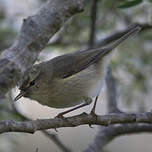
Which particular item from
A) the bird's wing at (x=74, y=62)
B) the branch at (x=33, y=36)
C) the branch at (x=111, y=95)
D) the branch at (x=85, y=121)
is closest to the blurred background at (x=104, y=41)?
the branch at (x=111, y=95)

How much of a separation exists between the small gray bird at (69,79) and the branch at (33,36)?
0.22 metres

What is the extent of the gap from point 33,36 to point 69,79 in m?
0.54

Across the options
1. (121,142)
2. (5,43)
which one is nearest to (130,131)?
(5,43)

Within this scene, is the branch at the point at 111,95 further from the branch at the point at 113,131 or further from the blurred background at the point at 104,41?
the blurred background at the point at 104,41

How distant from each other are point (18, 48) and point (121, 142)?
4.07 meters

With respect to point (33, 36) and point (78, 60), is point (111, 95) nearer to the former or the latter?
point (78, 60)

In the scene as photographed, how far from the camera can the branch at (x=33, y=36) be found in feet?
11.5

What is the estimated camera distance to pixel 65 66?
13.6ft

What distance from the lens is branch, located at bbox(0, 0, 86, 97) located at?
3510 mm

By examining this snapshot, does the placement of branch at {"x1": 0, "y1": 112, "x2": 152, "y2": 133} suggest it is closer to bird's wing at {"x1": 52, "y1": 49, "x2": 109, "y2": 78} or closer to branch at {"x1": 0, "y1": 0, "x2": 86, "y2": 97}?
branch at {"x1": 0, "y1": 0, "x2": 86, "y2": 97}

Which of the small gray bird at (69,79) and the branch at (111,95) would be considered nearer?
the small gray bird at (69,79)

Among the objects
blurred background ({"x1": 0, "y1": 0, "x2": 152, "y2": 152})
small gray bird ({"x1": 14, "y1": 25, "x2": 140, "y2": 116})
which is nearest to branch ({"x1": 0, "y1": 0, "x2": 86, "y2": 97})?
small gray bird ({"x1": 14, "y1": 25, "x2": 140, "y2": 116})

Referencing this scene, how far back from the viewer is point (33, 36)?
3.71 metres

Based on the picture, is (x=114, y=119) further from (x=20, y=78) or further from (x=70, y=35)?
(x=70, y=35)
